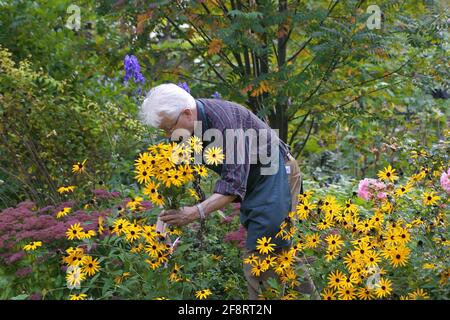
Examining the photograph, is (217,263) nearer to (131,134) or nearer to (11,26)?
(131,134)

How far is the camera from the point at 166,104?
3262 mm

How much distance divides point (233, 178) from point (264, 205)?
1.10ft

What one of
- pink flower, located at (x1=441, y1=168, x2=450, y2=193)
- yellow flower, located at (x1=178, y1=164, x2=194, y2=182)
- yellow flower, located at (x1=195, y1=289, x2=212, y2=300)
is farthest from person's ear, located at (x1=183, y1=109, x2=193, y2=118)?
pink flower, located at (x1=441, y1=168, x2=450, y2=193)

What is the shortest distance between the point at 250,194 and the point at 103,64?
114 inches

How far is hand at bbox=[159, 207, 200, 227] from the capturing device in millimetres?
3170

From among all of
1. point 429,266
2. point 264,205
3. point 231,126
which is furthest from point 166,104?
point 429,266

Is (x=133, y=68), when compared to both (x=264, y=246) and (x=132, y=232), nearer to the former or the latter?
(x=132, y=232)

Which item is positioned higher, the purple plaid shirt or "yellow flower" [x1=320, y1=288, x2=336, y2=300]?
the purple plaid shirt

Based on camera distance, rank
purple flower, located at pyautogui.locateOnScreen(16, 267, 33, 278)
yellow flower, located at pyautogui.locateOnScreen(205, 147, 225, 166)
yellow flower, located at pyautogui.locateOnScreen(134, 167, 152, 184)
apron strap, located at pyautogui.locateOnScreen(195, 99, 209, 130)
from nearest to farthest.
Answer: yellow flower, located at pyautogui.locateOnScreen(134, 167, 152, 184), yellow flower, located at pyautogui.locateOnScreen(205, 147, 225, 166), apron strap, located at pyautogui.locateOnScreen(195, 99, 209, 130), purple flower, located at pyautogui.locateOnScreen(16, 267, 33, 278)

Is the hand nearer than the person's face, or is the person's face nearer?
the hand

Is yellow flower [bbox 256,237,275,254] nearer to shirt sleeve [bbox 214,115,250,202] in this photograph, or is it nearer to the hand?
shirt sleeve [bbox 214,115,250,202]

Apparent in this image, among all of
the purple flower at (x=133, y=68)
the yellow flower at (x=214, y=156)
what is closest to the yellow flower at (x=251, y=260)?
the yellow flower at (x=214, y=156)

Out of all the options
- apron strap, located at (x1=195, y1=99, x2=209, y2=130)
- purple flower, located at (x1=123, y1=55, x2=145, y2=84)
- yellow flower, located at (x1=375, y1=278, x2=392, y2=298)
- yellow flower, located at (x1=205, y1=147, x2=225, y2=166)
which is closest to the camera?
yellow flower, located at (x1=375, y1=278, x2=392, y2=298)

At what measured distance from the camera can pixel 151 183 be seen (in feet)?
10.3
